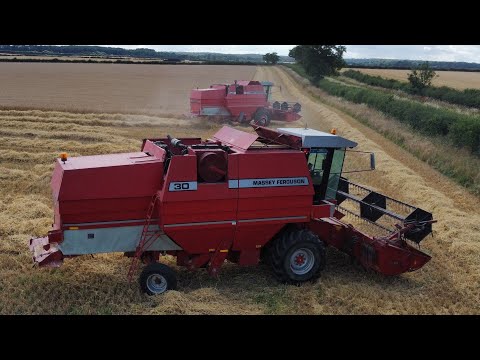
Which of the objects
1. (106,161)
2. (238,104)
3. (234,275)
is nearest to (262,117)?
(238,104)

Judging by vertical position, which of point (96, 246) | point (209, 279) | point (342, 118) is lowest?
point (342, 118)

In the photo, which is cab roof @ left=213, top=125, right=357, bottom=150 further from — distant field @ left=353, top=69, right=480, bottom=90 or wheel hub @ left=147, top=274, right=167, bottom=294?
distant field @ left=353, top=69, right=480, bottom=90

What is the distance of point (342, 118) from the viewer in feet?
86.5

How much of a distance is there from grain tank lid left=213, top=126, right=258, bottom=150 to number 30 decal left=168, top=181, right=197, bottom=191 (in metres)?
0.98

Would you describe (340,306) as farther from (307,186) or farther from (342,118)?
(342,118)

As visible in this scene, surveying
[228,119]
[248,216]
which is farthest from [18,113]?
[248,216]

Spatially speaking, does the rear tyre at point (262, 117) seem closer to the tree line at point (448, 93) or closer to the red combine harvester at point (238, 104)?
the red combine harvester at point (238, 104)

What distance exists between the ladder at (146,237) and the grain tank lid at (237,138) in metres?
1.48

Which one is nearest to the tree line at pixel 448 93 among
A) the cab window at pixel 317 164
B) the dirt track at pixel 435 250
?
the dirt track at pixel 435 250

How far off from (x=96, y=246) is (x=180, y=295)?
131 cm

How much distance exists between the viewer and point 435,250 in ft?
28.2

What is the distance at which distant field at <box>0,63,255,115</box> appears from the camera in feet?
86.2

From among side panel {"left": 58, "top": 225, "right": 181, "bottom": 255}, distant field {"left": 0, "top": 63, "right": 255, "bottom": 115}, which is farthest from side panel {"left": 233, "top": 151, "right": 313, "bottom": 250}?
distant field {"left": 0, "top": 63, "right": 255, "bottom": 115}

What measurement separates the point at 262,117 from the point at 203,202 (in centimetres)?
1679
